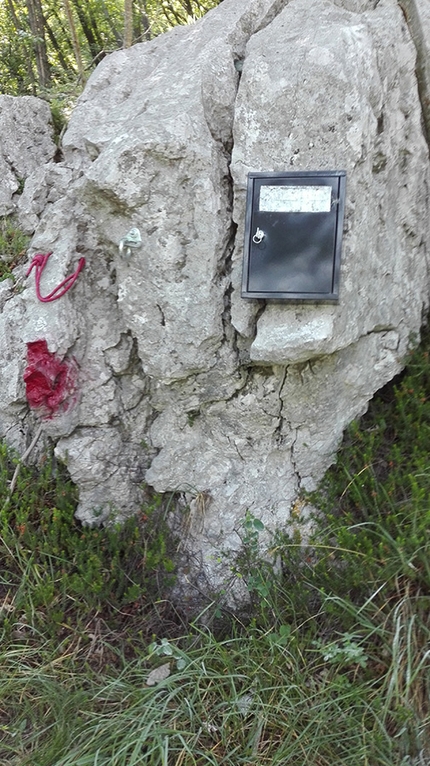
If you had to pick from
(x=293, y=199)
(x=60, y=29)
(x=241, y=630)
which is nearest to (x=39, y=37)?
(x=60, y=29)

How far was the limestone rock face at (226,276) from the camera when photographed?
2.98 m

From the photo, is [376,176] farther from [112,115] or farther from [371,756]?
[371,756]

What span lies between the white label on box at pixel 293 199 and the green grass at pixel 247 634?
35.9 inches

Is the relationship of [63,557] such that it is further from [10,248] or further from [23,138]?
[23,138]

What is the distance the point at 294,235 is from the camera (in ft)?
9.79

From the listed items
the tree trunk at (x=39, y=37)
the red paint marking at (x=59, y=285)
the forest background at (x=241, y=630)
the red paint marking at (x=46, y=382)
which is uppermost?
the tree trunk at (x=39, y=37)

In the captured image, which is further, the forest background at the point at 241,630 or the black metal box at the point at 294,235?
the black metal box at the point at 294,235

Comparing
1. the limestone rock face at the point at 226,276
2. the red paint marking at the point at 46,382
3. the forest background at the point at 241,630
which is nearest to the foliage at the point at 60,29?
the limestone rock face at the point at 226,276

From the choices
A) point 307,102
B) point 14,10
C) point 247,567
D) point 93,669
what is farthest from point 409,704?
point 14,10

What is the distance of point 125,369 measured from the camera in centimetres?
342

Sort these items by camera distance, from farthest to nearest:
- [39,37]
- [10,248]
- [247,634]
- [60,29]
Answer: [60,29], [39,37], [10,248], [247,634]

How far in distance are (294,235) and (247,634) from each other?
5.85 ft

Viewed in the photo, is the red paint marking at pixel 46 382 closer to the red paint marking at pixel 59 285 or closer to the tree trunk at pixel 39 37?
the red paint marking at pixel 59 285

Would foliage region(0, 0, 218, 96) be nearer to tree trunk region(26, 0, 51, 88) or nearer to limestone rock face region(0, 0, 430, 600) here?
tree trunk region(26, 0, 51, 88)
